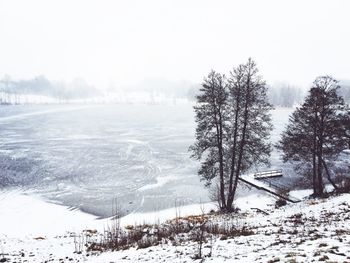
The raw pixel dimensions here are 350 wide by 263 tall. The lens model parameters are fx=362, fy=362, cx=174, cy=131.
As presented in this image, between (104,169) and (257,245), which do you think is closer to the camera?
(257,245)

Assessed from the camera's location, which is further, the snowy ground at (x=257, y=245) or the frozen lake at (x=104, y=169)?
the frozen lake at (x=104, y=169)

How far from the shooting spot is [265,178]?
42062 mm

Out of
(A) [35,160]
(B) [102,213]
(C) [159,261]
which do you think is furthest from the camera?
(A) [35,160]

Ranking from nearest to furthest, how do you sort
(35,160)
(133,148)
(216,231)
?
(216,231) < (35,160) < (133,148)

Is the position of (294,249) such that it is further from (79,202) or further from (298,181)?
(298,181)

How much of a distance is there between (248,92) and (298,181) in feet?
66.8

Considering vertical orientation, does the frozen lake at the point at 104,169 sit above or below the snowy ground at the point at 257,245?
below

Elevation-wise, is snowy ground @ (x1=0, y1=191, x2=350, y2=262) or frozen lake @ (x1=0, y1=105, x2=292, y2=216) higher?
snowy ground @ (x1=0, y1=191, x2=350, y2=262)

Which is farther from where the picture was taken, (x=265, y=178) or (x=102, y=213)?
(x=265, y=178)

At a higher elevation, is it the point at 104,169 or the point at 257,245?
the point at 257,245

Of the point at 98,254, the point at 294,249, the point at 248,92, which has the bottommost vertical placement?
the point at 98,254

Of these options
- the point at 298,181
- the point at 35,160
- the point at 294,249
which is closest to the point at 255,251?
the point at 294,249

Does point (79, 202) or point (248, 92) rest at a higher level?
point (248, 92)

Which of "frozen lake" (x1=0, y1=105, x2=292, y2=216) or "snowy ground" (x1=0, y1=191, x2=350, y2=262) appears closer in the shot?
"snowy ground" (x1=0, y1=191, x2=350, y2=262)
